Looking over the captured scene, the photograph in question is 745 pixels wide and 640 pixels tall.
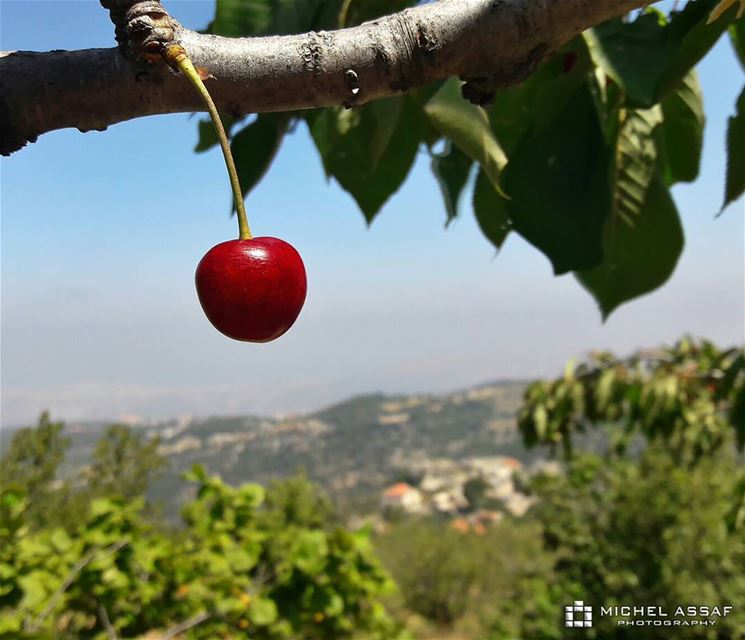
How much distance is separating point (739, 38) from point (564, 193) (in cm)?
34

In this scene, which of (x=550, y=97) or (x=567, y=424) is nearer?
(x=550, y=97)

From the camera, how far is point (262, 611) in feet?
8.54

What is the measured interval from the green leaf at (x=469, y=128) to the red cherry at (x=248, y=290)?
487 millimetres

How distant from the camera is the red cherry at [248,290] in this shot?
1.99 ft

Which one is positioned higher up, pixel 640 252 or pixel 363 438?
pixel 640 252

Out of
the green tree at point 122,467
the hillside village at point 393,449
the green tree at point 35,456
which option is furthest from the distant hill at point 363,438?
the green tree at point 35,456

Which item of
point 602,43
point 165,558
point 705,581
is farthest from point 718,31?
point 705,581

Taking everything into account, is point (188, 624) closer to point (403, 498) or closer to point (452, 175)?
point (452, 175)

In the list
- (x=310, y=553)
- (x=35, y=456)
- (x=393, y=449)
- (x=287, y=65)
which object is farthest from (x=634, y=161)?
(x=393, y=449)

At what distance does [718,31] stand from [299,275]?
610 millimetres

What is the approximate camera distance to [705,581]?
6.36m

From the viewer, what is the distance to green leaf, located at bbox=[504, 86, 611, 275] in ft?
3.36

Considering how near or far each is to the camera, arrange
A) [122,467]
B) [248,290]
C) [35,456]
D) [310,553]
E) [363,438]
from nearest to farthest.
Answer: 1. [248,290]
2. [310,553]
3. [35,456]
4. [122,467]
5. [363,438]

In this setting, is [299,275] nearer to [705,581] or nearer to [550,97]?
[550,97]
